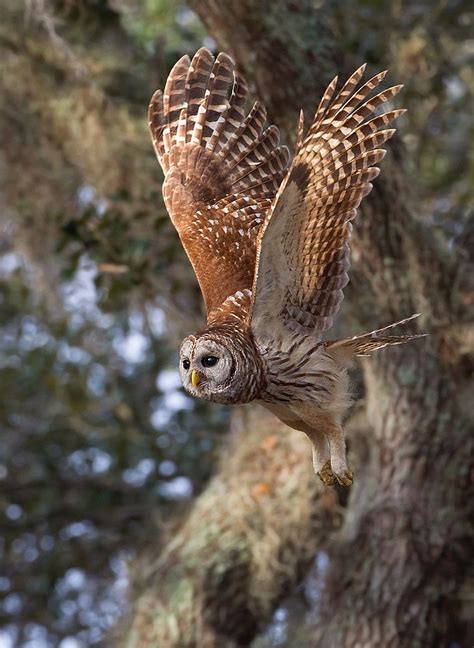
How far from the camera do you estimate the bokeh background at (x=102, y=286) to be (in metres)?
6.69

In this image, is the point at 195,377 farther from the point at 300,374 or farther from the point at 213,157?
the point at 213,157

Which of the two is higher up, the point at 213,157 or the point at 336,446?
the point at 213,157

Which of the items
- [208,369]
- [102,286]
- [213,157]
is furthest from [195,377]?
[102,286]

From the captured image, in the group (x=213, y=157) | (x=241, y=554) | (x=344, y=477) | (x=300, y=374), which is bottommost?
(x=241, y=554)

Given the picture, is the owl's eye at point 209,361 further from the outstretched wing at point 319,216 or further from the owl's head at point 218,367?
the outstretched wing at point 319,216

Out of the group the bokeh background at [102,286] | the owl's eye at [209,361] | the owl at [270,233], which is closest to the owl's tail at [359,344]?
the owl at [270,233]

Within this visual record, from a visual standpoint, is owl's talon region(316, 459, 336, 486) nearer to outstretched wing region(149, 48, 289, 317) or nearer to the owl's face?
the owl's face

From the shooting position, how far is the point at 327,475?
379 centimetres

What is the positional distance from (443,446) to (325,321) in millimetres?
2070

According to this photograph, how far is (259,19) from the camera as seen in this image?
4945 millimetres

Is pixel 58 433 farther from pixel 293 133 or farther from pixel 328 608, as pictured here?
pixel 293 133

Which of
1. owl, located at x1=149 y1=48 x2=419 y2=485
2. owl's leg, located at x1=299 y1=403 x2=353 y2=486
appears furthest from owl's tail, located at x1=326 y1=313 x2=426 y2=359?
owl's leg, located at x1=299 y1=403 x2=353 y2=486

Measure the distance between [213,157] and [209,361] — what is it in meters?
1.08

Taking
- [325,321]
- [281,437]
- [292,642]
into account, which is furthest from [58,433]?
[325,321]
